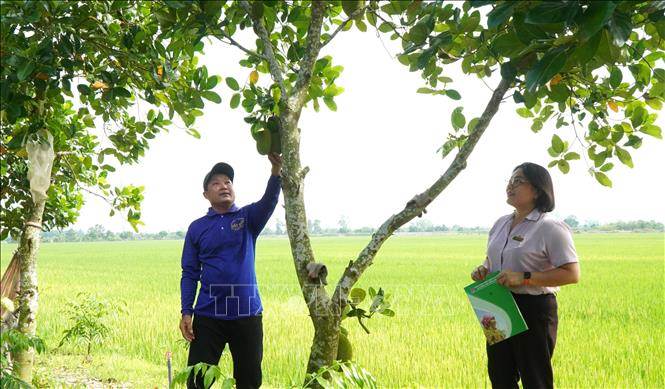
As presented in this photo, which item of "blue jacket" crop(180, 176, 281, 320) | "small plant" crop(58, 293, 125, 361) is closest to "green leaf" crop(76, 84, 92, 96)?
"blue jacket" crop(180, 176, 281, 320)

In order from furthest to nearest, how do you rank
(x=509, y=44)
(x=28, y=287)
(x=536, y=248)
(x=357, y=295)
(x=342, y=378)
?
(x=28, y=287), (x=536, y=248), (x=357, y=295), (x=342, y=378), (x=509, y=44)

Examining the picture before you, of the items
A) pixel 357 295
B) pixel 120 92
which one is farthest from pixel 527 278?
pixel 120 92

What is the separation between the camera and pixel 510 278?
94.8 inches

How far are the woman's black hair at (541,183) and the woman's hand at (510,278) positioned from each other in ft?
1.20

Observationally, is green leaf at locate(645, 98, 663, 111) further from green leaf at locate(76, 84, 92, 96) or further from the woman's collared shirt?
green leaf at locate(76, 84, 92, 96)

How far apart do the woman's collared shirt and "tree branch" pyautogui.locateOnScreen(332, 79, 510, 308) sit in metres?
0.82

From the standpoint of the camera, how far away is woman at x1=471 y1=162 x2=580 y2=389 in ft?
8.00

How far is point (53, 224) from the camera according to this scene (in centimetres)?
496

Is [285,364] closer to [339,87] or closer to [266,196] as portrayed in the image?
[266,196]

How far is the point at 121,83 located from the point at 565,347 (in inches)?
203

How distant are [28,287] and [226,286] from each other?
5.22 ft

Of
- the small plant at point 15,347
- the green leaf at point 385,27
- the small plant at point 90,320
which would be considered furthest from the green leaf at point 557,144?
the small plant at point 90,320

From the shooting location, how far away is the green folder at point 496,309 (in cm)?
242

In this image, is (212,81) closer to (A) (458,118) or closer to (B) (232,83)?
(B) (232,83)
